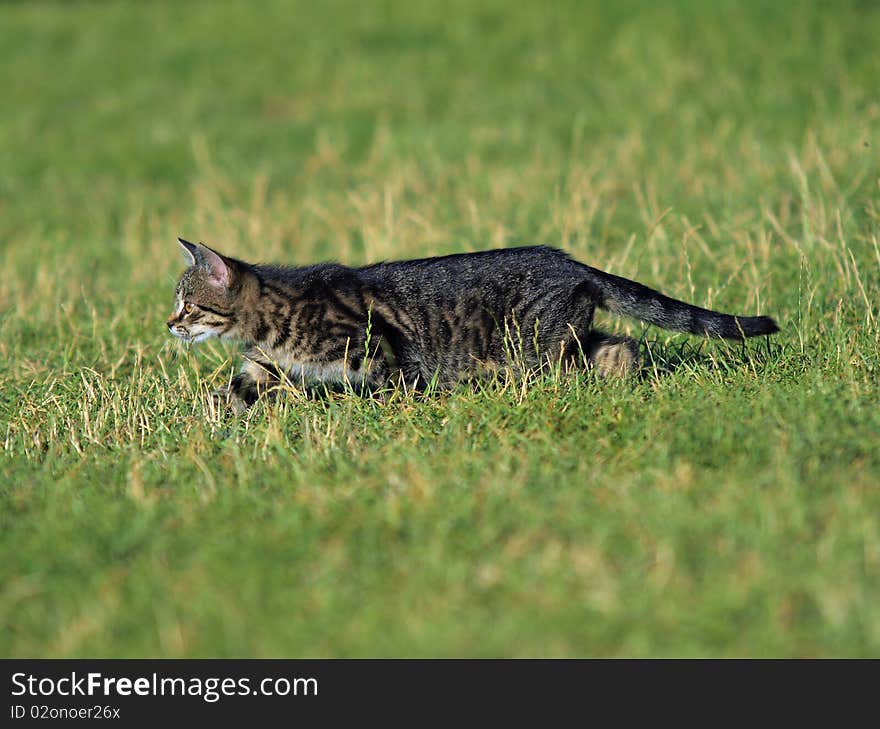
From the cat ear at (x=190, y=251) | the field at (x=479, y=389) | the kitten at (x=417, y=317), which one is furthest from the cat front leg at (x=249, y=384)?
the cat ear at (x=190, y=251)

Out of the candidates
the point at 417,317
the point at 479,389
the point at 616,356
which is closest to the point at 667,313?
the point at 616,356

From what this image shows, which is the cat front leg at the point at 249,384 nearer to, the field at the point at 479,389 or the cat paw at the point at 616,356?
the field at the point at 479,389

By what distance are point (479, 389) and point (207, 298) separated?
1.84m

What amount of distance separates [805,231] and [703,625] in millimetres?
5124

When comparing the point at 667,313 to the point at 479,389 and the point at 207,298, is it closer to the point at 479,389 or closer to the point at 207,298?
the point at 479,389

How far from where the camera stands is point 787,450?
15.6 feet

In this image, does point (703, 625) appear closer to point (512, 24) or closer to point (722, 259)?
point (722, 259)

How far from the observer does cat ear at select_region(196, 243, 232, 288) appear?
667 cm

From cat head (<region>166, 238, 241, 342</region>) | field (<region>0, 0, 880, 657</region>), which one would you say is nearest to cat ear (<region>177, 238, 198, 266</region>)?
cat head (<region>166, 238, 241, 342</region>)

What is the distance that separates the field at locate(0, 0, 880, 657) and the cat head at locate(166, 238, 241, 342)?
11.3 inches

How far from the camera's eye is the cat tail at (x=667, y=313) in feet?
20.1

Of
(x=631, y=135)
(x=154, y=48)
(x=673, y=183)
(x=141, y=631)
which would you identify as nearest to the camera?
(x=141, y=631)

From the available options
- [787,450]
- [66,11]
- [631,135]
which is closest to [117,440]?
[787,450]

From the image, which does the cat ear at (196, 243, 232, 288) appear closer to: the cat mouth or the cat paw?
the cat mouth
